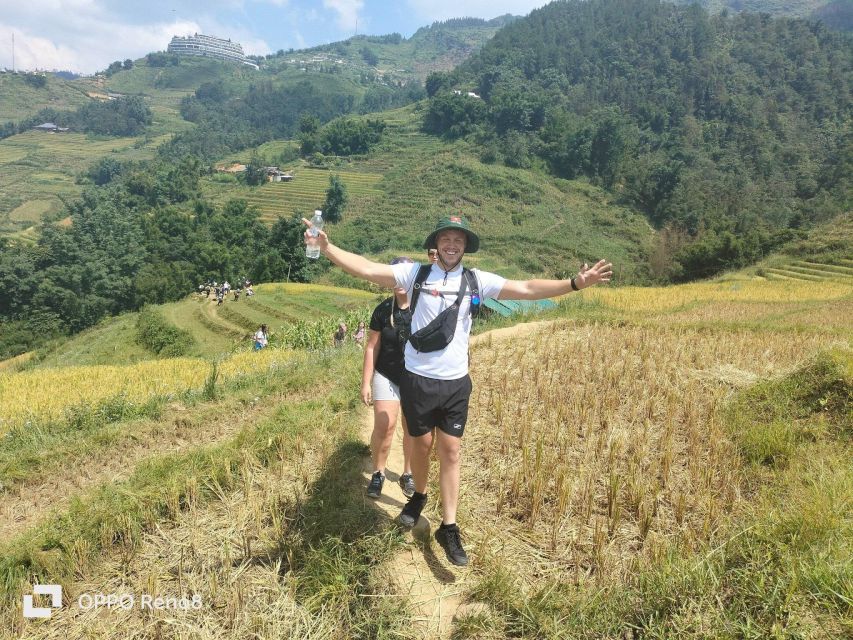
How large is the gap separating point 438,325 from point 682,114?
102m

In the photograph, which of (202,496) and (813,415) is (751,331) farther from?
(202,496)

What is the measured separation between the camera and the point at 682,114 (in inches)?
3398

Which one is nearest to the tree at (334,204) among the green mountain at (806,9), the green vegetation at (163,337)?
the green vegetation at (163,337)

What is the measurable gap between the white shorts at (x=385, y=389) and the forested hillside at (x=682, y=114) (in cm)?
3703

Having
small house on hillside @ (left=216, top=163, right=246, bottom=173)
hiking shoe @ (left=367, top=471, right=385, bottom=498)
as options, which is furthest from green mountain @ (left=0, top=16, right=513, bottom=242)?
hiking shoe @ (left=367, top=471, right=385, bottom=498)

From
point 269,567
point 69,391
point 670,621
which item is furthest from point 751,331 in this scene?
point 69,391

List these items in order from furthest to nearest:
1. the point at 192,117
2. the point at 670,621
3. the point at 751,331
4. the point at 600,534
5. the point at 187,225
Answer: the point at 192,117 < the point at 187,225 < the point at 751,331 < the point at 600,534 < the point at 670,621

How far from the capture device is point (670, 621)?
2.38m

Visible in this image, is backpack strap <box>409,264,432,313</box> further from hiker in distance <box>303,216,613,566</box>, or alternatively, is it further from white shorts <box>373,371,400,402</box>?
white shorts <box>373,371,400,402</box>

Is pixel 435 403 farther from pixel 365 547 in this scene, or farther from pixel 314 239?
pixel 314 239

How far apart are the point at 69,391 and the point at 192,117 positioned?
551ft

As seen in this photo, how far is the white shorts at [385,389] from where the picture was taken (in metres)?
3.72

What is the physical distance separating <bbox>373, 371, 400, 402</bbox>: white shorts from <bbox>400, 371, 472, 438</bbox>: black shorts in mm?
578

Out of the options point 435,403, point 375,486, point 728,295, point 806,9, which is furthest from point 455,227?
point 806,9
